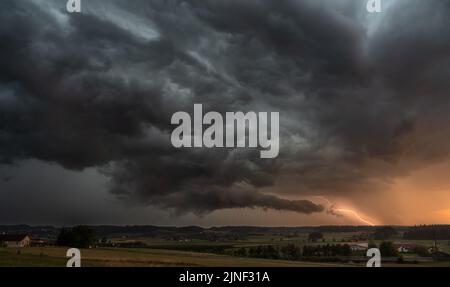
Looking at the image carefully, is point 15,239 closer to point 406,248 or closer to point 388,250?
point 388,250

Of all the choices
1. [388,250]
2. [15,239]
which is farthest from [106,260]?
[15,239]

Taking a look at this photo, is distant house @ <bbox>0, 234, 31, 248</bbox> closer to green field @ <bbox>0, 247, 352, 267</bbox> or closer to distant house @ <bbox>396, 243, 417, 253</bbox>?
green field @ <bbox>0, 247, 352, 267</bbox>

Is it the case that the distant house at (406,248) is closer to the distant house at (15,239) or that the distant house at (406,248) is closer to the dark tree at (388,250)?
the dark tree at (388,250)

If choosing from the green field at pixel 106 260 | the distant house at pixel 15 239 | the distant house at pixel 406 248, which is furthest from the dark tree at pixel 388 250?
the distant house at pixel 15 239

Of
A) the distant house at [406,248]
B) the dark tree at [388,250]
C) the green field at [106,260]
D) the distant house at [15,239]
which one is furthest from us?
the distant house at [15,239]

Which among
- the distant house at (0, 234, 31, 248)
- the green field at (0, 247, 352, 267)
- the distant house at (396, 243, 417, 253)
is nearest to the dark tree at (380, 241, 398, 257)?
the distant house at (396, 243, 417, 253)

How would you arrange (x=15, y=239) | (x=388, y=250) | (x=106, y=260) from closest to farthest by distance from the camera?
(x=106, y=260), (x=388, y=250), (x=15, y=239)
